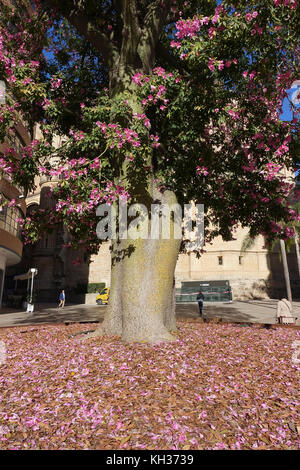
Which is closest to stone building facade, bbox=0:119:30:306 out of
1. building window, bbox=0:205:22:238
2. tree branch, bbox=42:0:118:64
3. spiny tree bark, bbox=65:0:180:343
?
building window, bbox=0:205:22:238

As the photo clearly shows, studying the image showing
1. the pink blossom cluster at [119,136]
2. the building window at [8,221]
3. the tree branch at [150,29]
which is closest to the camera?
the pink blossom cluster at [119,136]

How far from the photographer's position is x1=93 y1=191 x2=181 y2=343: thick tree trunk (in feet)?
19.8

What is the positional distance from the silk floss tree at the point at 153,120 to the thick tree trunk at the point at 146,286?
0.02 meters

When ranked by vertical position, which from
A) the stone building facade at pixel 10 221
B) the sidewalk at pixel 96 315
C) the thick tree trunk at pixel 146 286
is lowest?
the sidewalk at pixel 96 315

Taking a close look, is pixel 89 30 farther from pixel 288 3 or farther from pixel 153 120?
pixel 288 3

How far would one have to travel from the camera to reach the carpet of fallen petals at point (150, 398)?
298 cm

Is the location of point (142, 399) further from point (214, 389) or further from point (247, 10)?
point (247, 10)

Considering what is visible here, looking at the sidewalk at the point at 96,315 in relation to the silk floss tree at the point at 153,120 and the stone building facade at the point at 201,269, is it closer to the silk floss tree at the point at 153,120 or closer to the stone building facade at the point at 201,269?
the silk floss tree at the point at 153,120

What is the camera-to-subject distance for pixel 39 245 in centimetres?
4344

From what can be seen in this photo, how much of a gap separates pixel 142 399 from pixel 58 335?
5095 millimetres

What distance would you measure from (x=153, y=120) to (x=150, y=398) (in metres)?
6.49

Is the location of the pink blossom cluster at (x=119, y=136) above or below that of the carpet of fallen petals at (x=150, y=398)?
above

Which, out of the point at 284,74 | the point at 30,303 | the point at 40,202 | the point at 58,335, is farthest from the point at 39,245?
the point at 284,74

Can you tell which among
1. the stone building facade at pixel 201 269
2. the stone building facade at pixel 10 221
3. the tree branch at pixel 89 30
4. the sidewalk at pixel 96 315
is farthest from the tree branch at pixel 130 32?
the stone building facade at pixel 201 269
